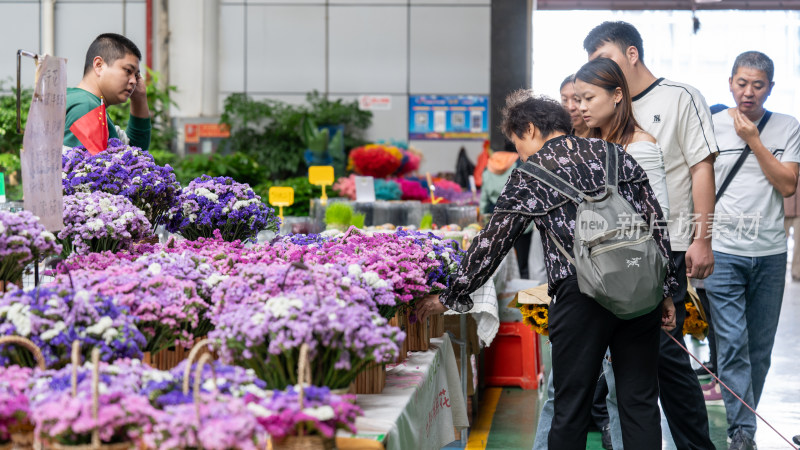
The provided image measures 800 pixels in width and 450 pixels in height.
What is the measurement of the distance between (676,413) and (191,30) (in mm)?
7548

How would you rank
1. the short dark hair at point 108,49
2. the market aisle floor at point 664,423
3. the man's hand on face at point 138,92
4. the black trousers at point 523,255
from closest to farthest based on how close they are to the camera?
the short dark hair at point 108,49 → the man's hand on face at point 138,92 → the market aisle floor at point 664,423 → the black trousers at point 523,255

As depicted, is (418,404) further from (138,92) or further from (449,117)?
(449,117)

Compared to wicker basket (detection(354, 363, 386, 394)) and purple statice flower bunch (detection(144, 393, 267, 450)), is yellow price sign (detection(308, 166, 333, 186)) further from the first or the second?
A: purple statice flower bunch (detection(144, 393, 267, 450))

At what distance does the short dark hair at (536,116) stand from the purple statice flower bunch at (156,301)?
48.5 inches

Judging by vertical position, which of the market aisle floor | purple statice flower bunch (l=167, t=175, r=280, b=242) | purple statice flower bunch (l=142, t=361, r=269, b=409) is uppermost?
purple statice flower bunch (l=167, t=175, r=280, b=242)

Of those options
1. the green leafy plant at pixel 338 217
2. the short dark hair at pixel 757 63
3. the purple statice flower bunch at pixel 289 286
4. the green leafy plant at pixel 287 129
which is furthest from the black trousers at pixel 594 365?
the green leafy plant at pixel 287 129

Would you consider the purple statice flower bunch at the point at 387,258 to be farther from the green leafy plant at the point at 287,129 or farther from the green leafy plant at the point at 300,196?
the green leafy plant at the point at 287,129

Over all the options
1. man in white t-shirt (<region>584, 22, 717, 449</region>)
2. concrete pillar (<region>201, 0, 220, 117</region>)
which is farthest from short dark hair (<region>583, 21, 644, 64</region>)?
concrete pillar (<region>201, 0, 220, 117</region>)

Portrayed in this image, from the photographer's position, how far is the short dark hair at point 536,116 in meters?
2.70

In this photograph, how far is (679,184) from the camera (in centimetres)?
307

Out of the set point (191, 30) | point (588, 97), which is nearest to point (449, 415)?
point (588, 97)

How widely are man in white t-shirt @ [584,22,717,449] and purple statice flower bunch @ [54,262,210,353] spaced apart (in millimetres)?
1608

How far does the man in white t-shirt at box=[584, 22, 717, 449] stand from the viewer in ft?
9.50

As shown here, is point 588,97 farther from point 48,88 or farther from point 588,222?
point 48,88
